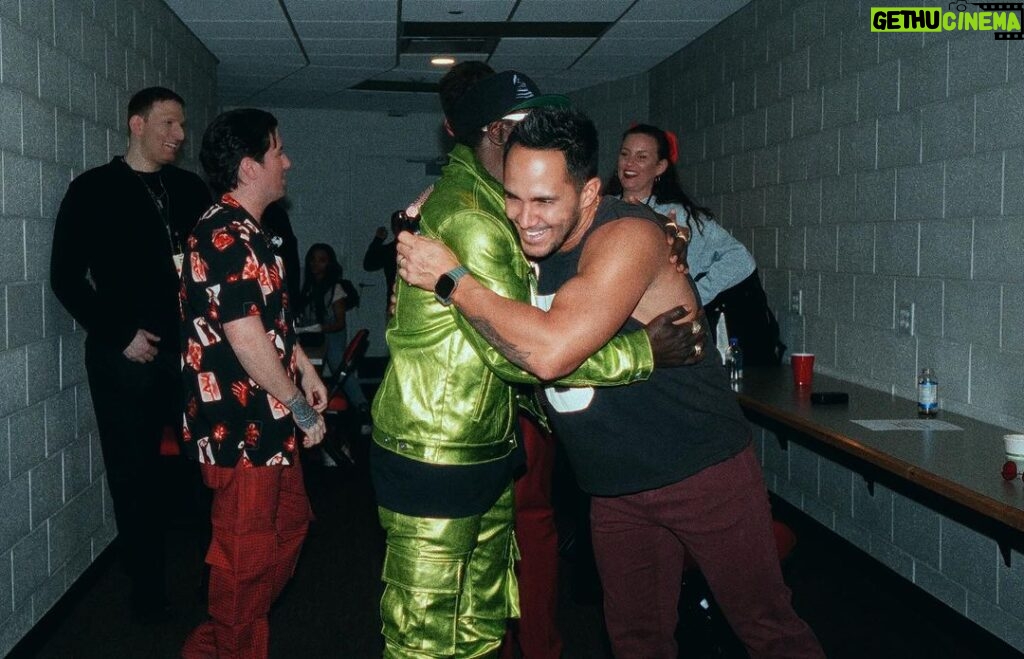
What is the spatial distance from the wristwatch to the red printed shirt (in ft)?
3.00

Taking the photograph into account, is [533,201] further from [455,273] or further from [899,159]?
[899,159]

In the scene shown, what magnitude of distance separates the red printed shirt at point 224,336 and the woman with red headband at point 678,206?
175 cm

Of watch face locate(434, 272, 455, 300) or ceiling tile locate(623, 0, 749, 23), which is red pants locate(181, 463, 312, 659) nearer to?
watch face locate(434, 272, 455, 300)

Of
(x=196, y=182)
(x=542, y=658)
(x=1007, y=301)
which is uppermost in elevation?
(x=196, y=182)

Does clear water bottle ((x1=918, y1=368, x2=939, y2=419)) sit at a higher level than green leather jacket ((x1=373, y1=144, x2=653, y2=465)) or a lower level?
lower

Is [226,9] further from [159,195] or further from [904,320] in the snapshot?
[904,320]

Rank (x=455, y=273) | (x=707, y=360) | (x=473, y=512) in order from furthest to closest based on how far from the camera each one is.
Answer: (x=707, y=360)
(x=473, y=512)
(x=455, y=273)

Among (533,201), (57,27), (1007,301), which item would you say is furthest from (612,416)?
(57,27)

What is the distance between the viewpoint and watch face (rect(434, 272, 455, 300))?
1750 millimetres

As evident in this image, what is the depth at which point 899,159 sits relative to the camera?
3812mm

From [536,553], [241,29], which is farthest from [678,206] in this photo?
[241,29]

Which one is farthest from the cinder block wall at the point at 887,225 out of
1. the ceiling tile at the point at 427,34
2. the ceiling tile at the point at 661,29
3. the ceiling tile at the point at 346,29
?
the ceiling tile at the point at 346,29

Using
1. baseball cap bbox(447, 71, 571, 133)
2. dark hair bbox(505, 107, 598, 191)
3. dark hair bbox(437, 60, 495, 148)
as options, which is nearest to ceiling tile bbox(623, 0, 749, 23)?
dark hair bbox(437, 60, 495, 148)

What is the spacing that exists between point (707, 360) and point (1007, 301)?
1624mm
